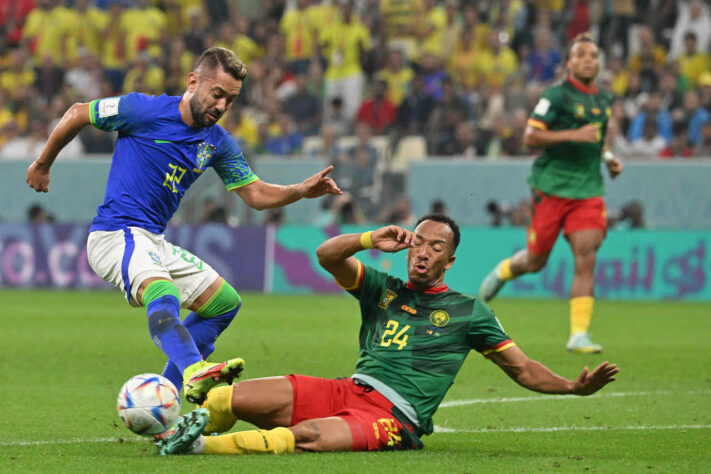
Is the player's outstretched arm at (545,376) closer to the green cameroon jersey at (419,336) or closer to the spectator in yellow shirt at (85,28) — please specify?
the green cameroon jersey at (419,336)

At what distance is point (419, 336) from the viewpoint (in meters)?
5.99

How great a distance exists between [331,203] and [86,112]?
39.7 feet

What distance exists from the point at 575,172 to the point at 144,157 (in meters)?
5.26

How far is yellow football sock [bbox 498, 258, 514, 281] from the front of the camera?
1173 centimetres

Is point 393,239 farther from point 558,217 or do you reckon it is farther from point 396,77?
point 396,77

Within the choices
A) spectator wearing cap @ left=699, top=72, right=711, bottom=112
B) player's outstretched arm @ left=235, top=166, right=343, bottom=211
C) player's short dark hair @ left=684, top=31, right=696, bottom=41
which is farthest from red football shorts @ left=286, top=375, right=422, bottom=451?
player's short dark hair @ left=684, top=31, right=696, bottom=41

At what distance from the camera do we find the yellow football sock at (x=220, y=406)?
5.73m

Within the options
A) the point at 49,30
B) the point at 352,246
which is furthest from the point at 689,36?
the point at 352,246

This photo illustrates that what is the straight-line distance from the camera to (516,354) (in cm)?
591

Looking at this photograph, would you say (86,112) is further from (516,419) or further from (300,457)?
(516,419)

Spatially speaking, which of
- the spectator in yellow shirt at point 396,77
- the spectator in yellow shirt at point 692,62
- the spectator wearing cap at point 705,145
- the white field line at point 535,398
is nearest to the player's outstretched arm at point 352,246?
the white field line at point 535,398

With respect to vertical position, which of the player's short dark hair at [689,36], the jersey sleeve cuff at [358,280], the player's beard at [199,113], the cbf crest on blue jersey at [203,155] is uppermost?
the player's short dark hair at [689,36]

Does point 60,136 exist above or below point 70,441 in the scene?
above

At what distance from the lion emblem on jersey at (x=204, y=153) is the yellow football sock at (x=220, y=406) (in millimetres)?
1444
